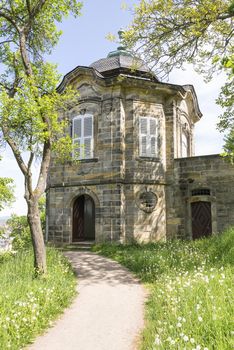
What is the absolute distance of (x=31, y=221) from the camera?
8.76 meters

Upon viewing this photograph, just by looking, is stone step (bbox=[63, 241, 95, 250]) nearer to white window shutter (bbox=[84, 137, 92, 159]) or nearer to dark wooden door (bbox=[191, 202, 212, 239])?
white window shutter (bbox=[84, 137, 92, 159])

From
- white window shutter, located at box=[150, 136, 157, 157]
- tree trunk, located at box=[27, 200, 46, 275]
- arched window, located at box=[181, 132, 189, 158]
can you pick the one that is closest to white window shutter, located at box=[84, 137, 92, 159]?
white window shutter, located at box=[150, 136, 157, 157]

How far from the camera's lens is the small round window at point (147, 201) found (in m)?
15.2

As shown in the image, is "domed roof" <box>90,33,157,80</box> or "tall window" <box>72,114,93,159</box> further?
"domed roof" <box>90,33,157,80</box>

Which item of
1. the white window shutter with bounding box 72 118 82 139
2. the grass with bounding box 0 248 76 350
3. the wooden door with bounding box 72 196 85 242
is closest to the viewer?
the grass with bounding box 0 248 76 350

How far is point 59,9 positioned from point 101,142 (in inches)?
261

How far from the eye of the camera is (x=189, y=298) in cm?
568

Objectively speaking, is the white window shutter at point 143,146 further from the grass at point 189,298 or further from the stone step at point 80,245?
the grass at point 189,298

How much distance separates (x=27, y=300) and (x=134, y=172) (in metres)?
9.88

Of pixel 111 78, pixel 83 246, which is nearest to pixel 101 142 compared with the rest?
pixel 111 78

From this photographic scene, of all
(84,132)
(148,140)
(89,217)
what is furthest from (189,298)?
(89,217)

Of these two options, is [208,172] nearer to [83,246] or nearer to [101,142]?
[101,142]

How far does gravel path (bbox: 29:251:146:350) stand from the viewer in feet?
17.0

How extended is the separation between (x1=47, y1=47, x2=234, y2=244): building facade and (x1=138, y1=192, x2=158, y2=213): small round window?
0.16ft
